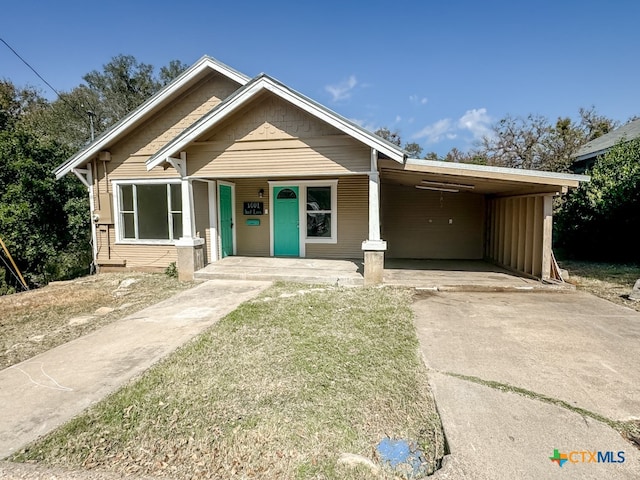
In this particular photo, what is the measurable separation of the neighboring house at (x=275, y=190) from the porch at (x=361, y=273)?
469 mm

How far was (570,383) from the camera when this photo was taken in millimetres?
3553

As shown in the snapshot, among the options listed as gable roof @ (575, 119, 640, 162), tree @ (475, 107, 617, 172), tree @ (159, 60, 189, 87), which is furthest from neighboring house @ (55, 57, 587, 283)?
tree @ (159, 60, 189, 87)

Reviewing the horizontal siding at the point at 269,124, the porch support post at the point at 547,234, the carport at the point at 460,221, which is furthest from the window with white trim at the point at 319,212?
the porch support post at the point at 547,234

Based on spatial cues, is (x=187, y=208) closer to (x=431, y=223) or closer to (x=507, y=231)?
(x=431, y=223)

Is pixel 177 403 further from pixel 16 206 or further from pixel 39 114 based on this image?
pixel 39 114

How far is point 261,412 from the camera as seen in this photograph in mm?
3004

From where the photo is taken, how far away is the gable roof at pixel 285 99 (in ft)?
23.8

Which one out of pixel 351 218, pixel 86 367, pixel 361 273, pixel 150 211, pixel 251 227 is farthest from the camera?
pixel 251 227

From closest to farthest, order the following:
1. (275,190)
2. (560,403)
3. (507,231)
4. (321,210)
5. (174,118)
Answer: (560,403)
(507,231)
(174,118)
(321,210)
(275,190)

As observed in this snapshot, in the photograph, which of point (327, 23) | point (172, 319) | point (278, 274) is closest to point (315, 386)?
point (172, 319)

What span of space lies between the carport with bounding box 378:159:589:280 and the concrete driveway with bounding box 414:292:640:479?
278cm

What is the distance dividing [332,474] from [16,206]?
43.8ft

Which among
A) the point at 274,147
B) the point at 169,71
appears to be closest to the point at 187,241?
the point at 274,147

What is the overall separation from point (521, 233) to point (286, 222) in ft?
21.6
